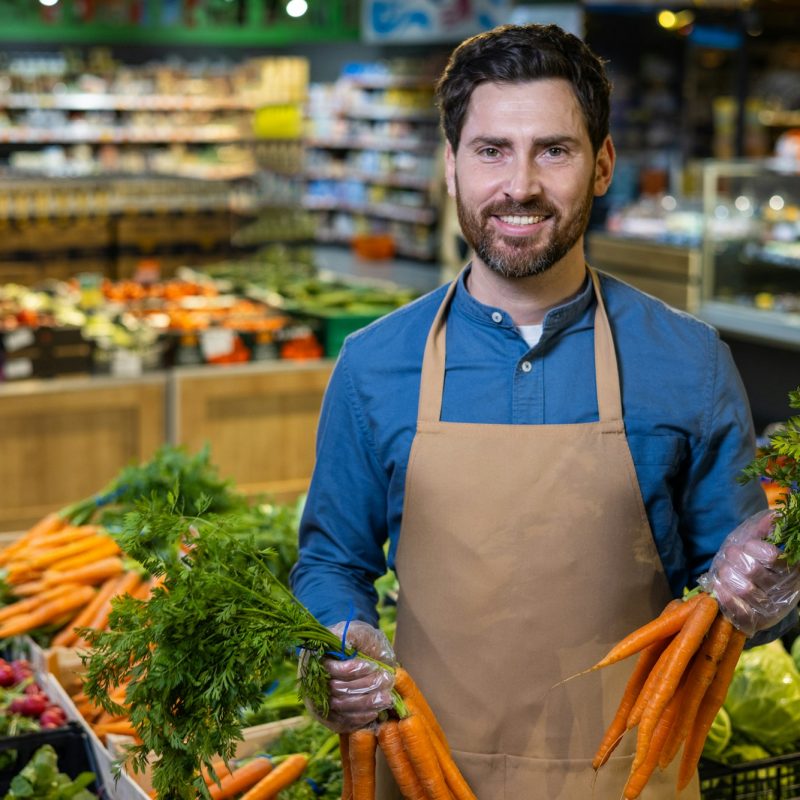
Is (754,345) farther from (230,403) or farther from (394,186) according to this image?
(394,186)

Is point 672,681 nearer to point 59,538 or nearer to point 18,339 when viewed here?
point 59,538

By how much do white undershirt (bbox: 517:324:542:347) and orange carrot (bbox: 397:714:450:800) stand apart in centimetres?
62

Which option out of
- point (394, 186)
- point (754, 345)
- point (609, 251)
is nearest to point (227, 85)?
point (394, 186)

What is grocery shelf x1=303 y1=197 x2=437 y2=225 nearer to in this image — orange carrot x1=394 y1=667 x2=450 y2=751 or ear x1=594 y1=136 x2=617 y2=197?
ear x1=594 y1=136 x2=617 y2=197

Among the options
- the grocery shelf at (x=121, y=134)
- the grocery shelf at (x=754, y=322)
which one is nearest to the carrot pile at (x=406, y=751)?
the grocery shelf at (x=754, y=322)

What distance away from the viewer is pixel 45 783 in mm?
2613

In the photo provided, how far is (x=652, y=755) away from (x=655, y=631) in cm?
19

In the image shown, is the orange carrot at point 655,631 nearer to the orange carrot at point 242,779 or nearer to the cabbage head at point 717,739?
the cabbage head at point 717,739

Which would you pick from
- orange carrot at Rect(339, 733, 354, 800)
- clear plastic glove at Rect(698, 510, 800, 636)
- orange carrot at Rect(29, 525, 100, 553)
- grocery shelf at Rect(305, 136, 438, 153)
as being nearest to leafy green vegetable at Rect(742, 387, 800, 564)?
clear plastic glove at Rect(698, 510, 800, 636)

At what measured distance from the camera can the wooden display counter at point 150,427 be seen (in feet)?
18.6

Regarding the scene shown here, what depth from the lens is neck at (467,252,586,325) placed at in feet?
6.85

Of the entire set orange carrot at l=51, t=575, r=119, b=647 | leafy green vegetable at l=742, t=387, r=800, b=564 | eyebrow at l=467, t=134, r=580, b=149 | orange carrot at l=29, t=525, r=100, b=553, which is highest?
eyebrow at l=467, t=134, r=580, b=149

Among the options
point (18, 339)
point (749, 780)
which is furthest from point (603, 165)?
point (18, 339)

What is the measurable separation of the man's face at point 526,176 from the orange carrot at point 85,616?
177 cm
